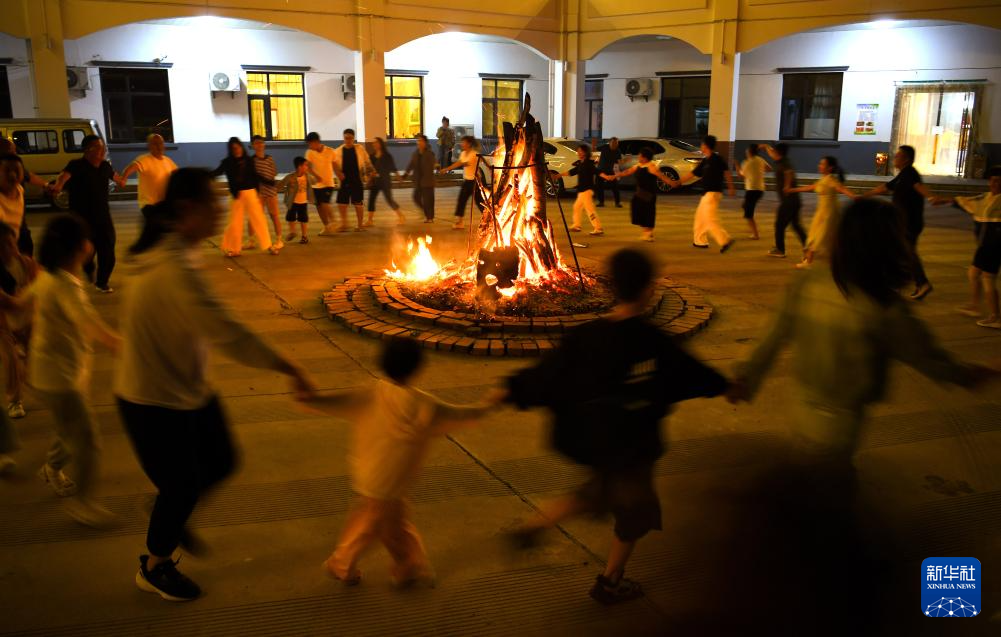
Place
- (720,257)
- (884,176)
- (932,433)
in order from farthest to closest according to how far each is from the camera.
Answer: (884,176), (720,257), (932,433)

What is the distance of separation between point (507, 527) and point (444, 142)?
72.9 ft

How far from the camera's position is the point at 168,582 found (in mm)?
3357

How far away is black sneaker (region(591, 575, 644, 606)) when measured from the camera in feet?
11.0

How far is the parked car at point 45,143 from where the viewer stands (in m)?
16.8

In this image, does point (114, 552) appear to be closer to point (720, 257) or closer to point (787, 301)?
point (787, 301)

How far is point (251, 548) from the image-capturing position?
12.5ft

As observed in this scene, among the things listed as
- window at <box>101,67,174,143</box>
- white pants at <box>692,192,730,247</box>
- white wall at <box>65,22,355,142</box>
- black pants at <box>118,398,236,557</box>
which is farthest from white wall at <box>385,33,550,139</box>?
black pants at <box>118,398,236,557</box>

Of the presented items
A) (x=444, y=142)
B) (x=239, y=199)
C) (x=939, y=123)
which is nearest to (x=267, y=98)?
(x=444, y=142)

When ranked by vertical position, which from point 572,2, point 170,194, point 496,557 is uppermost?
point 572,2

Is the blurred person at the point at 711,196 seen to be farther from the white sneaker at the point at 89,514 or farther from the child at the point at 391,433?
the white sneaker at the point at 89,514

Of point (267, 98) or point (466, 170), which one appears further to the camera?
point (267, 98)

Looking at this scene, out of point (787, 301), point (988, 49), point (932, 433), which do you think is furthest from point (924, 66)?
point (787, 301)

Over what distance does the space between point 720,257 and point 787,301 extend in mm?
8454

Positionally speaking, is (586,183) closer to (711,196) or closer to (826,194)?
(711,196)
